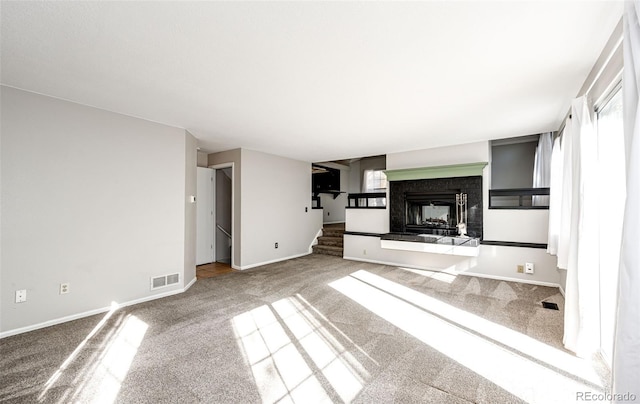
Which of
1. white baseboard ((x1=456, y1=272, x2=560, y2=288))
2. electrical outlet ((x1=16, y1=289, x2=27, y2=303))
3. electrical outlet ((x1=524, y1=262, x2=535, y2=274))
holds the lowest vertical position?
white baseboard ((x1=456, y1=272, x2=560, y2=288))

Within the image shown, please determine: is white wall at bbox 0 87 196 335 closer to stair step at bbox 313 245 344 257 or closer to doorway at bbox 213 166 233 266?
doorway at bbox 213 166 233 266

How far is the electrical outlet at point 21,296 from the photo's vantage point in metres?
2.61

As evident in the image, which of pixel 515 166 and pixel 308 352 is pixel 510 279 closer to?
pixel 515 166

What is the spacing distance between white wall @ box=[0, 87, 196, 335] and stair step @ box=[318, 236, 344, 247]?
12.0ft

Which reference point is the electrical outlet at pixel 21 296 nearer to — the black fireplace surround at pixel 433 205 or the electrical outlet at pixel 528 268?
the black fireplace surround at pixel 433 205

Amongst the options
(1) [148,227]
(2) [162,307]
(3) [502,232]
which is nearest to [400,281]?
(3) [502,232]

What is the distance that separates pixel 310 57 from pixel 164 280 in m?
3.48

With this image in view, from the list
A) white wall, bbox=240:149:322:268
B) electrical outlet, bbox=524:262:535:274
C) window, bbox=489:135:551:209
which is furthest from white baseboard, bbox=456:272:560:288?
white wall, bbox=240:149:322:268

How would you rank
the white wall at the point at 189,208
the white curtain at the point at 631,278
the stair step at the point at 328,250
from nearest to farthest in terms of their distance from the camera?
the white curtain at the point at 631,278 < the white wall at the point at 189,208 < the stair step at the point at 328,250

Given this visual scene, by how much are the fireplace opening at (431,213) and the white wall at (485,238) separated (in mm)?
483

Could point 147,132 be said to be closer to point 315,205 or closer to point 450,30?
point 450,30

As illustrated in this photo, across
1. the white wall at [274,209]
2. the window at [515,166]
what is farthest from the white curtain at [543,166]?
the white wall at [274,209]

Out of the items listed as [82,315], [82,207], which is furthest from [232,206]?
[82,315]

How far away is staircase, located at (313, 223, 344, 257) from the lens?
6.50 metres
